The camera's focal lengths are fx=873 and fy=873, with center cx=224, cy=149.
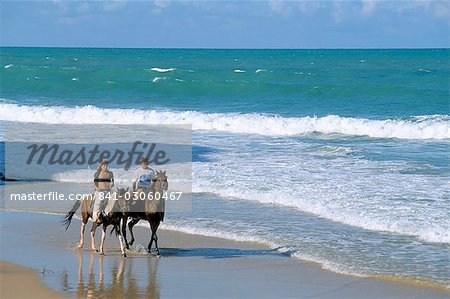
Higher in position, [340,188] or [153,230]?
[340,188]

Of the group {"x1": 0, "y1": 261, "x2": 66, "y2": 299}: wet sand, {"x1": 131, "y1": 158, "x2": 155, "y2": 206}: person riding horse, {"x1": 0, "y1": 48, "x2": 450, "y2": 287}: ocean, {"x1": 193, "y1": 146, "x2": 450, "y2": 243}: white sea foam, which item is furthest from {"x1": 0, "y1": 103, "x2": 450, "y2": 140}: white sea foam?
{"x1": 0, "y1": 261, "x2": 66, "y2": 299}: wet sand

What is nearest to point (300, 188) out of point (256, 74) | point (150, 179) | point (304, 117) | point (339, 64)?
point (150, 179)

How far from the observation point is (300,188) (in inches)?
699

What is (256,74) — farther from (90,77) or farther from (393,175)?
(393,175)

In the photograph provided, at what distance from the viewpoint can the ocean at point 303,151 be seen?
13695 mm

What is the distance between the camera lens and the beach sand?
10672 millimetres

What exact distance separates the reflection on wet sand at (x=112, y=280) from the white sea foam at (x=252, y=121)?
1824 centimetres

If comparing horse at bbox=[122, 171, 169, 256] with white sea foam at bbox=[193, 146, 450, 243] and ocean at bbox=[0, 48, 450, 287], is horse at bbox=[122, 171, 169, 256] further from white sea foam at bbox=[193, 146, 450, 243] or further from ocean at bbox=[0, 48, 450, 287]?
white sea foam at bbox=[193, 146, 450, 243]

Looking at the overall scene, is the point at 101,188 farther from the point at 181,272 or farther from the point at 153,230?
the point at 181,272

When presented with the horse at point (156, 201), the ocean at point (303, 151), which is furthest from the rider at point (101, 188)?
the ocean at point (303, 151)

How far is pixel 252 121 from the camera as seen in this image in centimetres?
3266

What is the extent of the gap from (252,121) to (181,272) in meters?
21.2

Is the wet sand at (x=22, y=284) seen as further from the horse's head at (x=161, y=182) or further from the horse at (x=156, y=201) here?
the horse's head at (x=161, y=182)

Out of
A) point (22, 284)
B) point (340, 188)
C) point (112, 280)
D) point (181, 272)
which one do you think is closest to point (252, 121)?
point (340, 188)
